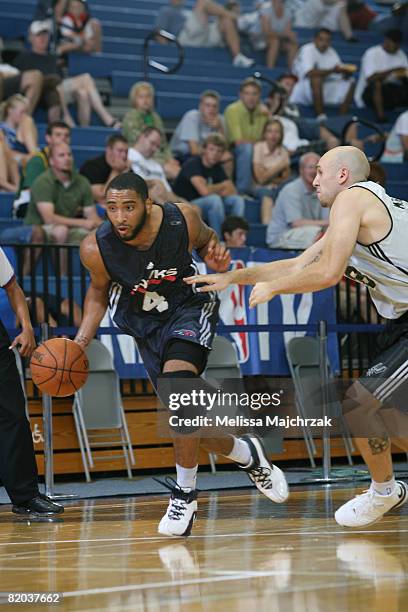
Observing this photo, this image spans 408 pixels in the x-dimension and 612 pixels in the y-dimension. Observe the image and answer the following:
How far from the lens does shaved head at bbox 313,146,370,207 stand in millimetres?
5570

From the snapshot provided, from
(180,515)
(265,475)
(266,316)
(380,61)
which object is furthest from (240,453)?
(380,61)

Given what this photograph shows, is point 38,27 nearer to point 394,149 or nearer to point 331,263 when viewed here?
point 394,149

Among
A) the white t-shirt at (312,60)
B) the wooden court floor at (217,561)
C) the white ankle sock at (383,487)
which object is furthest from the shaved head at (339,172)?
the white t-shirt at (312,60)

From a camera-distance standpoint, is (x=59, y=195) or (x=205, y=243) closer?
(x=205, y=243)

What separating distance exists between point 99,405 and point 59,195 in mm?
2500

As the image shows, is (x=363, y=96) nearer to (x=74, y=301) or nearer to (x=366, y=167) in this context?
(x=74, y=301)

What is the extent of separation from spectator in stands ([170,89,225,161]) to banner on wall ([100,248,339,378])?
12.6 ft

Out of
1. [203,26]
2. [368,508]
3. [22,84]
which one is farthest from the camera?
[203,26]

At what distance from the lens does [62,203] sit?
1077 centimetres

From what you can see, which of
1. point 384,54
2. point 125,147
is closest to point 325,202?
point 125,147

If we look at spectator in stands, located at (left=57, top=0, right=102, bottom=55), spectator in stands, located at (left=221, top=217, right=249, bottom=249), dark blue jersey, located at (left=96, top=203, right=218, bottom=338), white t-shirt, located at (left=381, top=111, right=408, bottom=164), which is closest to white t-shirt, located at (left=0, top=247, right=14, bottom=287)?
dark blue jersey, located at (left=96, top=203, right=218, bottom=338)

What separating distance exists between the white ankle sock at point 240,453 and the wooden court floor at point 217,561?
36cm

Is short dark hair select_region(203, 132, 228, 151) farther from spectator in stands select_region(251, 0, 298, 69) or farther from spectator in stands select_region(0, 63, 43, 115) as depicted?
spectator in stands select_region(251, 0, 298, 69)

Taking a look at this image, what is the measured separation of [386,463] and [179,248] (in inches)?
64.5
